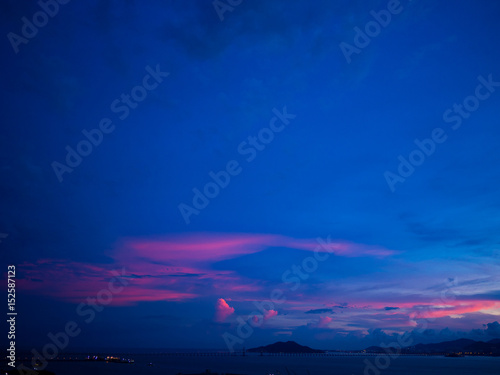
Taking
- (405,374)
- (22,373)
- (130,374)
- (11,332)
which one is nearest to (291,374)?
(405,374)

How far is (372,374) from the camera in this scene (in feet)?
479

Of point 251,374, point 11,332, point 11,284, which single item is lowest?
point 251,374

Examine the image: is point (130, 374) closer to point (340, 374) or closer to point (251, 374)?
point (251, 374)

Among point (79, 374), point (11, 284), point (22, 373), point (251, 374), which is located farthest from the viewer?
point (251, 374)

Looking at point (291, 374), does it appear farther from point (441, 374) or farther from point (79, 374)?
point (79, 374)

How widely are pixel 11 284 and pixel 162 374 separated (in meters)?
86.8

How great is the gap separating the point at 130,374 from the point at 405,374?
94352 mm

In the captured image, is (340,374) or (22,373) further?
(340,374)

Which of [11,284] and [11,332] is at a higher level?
[11,284]

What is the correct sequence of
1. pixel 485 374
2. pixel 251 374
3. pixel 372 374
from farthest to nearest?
pixel 372 374, pixel 485 374, pixel 251 374

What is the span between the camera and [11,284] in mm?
33969

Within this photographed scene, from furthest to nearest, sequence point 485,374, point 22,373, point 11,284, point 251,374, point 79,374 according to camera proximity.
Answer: point 485,374 → point 251,374 → point 79,374 → point 22,373 → point 11,284

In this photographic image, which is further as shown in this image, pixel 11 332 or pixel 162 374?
pixel 162 374

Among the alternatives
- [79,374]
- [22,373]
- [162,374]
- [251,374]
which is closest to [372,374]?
[251,374]
